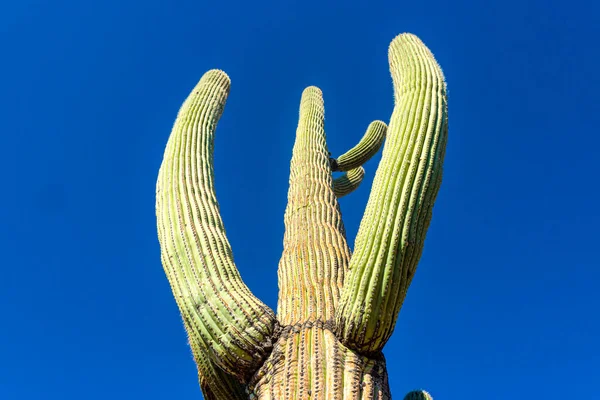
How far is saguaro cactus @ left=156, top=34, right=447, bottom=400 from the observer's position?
226 centimetres

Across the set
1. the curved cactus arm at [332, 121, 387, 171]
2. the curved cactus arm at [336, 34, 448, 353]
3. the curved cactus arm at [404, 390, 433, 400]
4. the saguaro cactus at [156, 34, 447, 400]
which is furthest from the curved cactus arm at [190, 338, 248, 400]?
the curved cactus arm at [332, 121, 387, 171]

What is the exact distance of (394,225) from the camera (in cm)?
235

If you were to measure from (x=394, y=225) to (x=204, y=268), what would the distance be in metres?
0.95

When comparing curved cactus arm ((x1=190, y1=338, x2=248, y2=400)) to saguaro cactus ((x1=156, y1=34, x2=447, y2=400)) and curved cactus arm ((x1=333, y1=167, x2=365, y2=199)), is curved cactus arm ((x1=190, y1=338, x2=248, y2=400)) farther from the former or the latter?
curved cactus arm ((x1=333, y1=167, x2=365, y2=199))

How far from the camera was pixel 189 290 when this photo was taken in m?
2.47

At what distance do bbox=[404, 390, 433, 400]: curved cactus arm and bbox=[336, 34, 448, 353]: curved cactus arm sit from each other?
1.00 metres

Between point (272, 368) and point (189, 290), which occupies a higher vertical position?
point (189, 290)

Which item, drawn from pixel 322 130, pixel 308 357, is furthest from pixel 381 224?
pixel 322 130

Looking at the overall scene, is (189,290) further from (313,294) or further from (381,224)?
(381,224)

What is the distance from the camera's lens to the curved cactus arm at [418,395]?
313 cm

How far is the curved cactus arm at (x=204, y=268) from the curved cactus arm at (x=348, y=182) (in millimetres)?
2785

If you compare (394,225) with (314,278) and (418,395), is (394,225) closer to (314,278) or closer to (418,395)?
(314,278)

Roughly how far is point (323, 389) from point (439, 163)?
124 centimetres

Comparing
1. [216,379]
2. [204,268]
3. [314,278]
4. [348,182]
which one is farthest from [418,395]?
[348,182]
